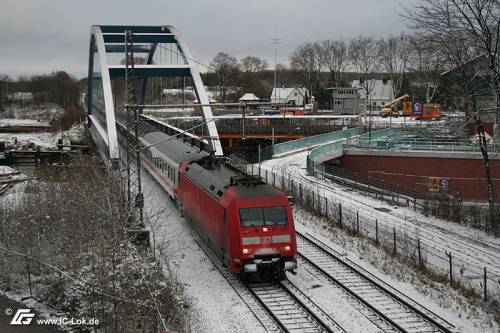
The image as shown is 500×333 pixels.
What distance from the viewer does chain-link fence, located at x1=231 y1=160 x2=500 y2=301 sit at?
58.7ft

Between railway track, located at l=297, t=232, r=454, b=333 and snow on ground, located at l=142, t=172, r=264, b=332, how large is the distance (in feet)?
10.2

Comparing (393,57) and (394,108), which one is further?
(393,57)

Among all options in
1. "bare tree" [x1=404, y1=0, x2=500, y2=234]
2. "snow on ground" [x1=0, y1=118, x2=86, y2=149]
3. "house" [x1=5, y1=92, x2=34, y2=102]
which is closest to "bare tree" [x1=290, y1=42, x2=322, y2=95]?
"snow on ground" [x1=0, y1=118, x2=86, y2=149]

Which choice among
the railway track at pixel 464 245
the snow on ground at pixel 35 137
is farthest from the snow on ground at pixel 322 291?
the snow on ground at pixel 35 137

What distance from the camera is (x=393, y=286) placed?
1741 cm

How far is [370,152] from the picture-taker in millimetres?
44688

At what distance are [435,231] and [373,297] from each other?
956 centimetres

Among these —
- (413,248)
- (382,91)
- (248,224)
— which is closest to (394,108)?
(382,91)

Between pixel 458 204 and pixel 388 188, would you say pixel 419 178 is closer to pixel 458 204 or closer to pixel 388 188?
pixel 388 188

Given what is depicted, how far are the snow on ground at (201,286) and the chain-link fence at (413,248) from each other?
6.40 m

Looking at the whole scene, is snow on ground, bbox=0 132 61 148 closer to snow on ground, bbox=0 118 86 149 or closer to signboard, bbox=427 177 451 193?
snow on ground, bbox=0 118 86 149

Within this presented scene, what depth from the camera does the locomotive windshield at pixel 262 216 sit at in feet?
55.8

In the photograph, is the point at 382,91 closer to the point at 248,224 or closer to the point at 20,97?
the point at 20,97

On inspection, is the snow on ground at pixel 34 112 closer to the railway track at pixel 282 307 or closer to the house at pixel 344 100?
the house at pixel 344 100
